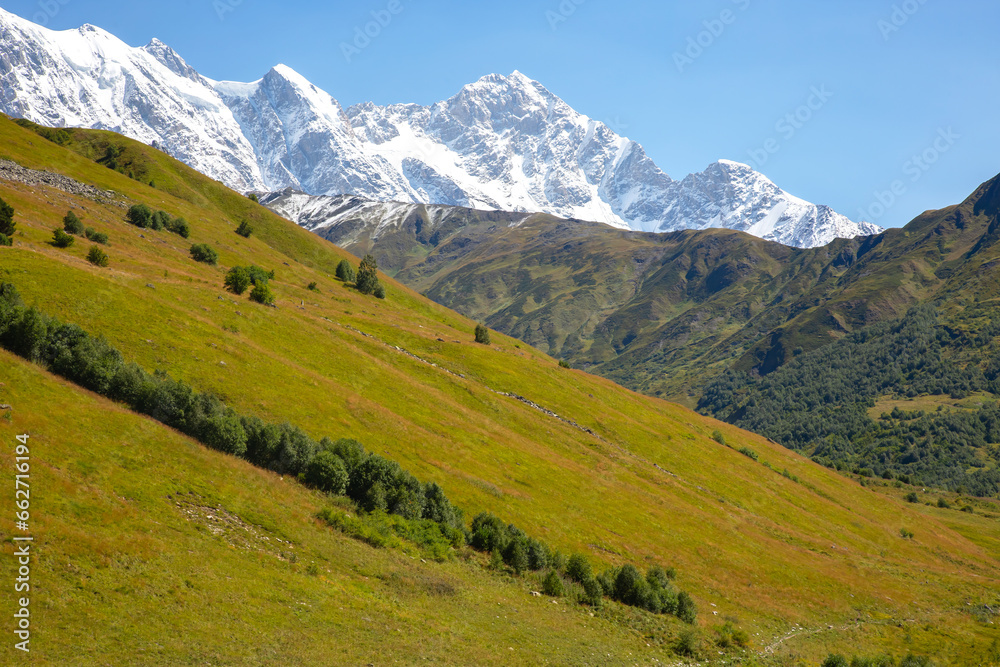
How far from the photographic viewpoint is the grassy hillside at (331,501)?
24047mm

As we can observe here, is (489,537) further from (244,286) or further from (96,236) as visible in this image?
(96,236)

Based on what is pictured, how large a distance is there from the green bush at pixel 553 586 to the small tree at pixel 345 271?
4615 inches

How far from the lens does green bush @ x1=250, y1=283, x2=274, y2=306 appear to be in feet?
256

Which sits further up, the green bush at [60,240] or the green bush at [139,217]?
the green bush at [139,217]

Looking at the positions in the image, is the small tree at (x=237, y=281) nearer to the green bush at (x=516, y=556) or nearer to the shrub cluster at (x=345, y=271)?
the green bush at (x=516, y=556)

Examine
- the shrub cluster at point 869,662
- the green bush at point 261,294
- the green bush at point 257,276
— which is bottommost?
the shrub cluster at point 869,662

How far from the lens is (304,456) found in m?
41.1

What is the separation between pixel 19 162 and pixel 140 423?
Result: 92.8 metres

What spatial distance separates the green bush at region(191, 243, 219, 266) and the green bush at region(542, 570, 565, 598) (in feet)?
271

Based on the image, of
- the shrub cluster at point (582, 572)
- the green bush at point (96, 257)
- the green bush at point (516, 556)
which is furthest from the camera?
the green bush at point (96, 257)

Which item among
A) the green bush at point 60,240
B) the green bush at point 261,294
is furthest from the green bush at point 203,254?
the green bush at point 60,240

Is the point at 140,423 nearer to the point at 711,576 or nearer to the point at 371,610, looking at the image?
the point at 371,610

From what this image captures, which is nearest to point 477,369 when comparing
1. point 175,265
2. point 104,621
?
point 175,265

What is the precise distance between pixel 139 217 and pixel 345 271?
167ft
